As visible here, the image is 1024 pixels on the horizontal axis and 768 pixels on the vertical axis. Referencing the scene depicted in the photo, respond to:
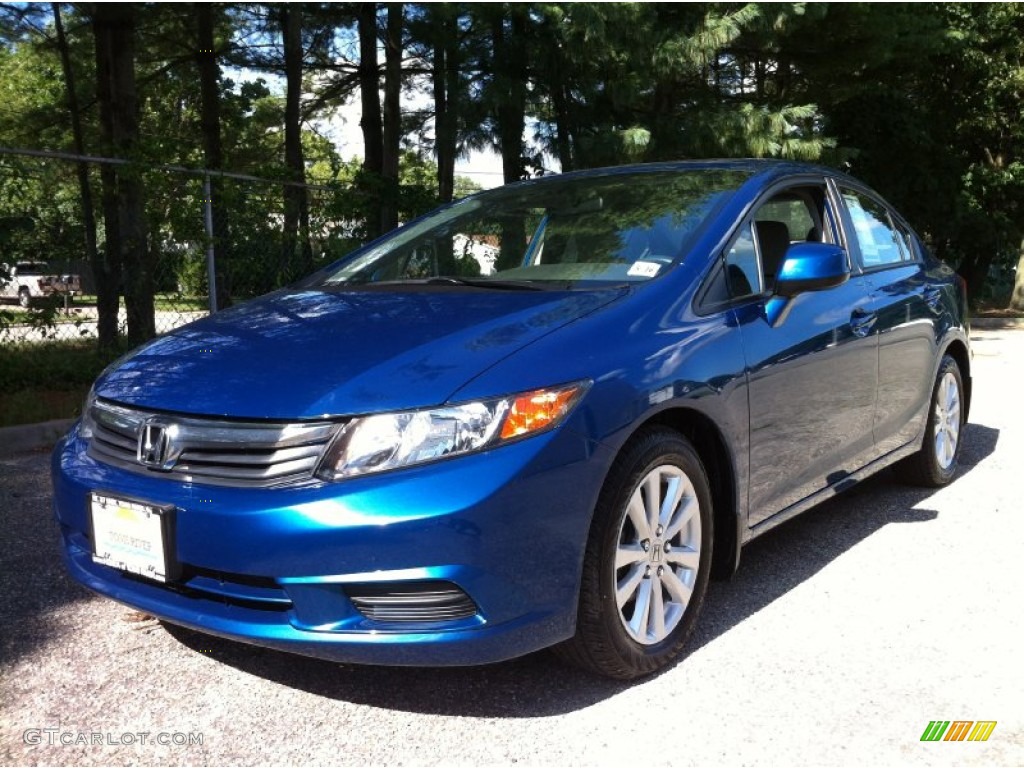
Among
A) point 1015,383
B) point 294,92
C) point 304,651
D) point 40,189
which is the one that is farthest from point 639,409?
point 294,92

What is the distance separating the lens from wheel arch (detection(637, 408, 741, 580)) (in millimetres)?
3029

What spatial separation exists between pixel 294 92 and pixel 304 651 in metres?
14.0

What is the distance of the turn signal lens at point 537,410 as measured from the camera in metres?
2.44

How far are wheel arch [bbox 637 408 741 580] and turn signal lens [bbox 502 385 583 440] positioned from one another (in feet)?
1.77

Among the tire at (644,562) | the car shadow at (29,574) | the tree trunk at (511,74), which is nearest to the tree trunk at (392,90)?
the tree trunk at (511,74)

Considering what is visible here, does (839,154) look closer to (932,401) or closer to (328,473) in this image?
(932,401)

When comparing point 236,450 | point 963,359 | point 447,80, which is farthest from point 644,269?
point 447,80

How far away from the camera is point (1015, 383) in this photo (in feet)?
29.5

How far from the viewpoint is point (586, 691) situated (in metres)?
2.79

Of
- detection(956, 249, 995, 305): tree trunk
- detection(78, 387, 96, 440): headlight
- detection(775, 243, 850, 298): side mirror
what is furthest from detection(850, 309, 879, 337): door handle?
detection(956, 249, 995, 305): tree trunk

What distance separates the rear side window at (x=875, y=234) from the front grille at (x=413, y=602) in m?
2.68

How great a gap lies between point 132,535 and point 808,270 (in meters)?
2.33

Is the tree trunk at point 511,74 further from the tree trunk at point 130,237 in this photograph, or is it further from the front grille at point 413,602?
the front grille at point 413,602

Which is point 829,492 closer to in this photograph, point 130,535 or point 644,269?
point 644,269
